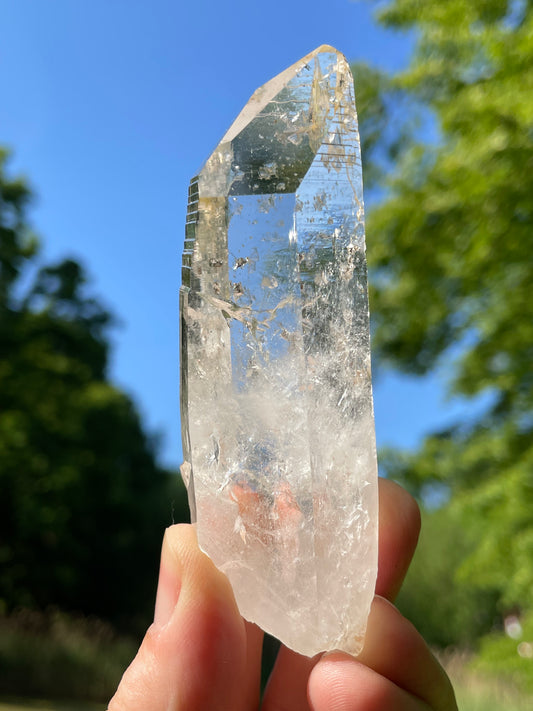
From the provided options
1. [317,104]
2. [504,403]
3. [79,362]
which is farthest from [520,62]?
[79,362]

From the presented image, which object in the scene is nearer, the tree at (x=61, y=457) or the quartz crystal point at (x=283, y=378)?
the quartz crystal point at (x=283, y=378)

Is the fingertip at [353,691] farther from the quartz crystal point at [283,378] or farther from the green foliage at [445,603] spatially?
the green foliage at [445,603]

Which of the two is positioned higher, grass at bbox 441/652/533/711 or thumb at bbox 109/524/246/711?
thumb at bbox 109/524/246/711

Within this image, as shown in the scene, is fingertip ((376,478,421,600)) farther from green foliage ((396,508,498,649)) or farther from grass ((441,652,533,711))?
green foliage ((396,508,498,649))

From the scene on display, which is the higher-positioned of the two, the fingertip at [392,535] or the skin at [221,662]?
the fingertip at [392,535]

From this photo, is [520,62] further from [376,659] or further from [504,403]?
[504,403]

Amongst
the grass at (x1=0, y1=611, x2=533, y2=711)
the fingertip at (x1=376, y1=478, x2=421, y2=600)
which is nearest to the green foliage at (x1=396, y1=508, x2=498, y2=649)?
the grass at (x1=0, y1=611, x2=533, y2=711)

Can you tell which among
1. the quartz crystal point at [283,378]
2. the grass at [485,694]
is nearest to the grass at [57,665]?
the grass at [485,694]
